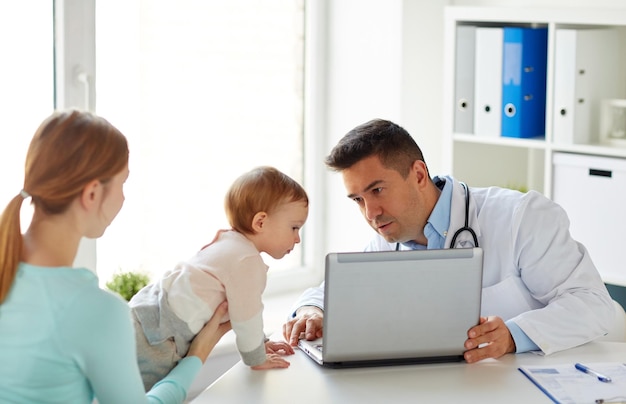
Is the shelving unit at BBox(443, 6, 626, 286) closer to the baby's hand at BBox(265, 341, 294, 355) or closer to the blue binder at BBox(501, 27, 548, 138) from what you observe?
the blue binder at BBox(501, 27, 548, 138)

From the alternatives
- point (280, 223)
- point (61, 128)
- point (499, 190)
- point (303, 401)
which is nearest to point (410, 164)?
point (499, 190)

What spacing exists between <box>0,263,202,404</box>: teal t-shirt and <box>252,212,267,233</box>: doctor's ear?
524 mm

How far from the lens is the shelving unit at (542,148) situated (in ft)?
9.65

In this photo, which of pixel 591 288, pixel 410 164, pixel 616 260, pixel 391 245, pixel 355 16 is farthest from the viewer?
pixel 355 16

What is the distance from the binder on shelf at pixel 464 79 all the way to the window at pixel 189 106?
737 millimetres

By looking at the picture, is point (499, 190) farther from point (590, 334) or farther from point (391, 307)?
point (391, 307)

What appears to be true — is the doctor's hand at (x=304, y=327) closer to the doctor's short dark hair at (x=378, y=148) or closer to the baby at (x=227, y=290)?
the baby at (x=227, y=290)

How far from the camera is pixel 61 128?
158 centimetres

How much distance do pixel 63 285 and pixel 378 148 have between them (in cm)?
106

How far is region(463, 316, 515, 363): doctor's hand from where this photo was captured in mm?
A: 2041

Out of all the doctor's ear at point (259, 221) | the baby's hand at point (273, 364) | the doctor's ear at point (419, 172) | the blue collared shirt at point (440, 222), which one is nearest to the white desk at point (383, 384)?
the baby's hand at point (273, 364)

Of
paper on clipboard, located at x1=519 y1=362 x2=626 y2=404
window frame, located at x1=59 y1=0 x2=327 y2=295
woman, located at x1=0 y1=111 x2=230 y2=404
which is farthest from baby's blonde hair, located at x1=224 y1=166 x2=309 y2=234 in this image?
window frame, located at x1=59 y1=0 x2=327 y2=295

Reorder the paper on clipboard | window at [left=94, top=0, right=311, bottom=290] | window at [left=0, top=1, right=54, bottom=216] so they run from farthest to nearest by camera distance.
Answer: window at [left=94, top=0, right=311, bottom=290], window at [left=0, top=1, right=54, bottom=216], the paper on clipboard

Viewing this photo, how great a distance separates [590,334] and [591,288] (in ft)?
0.41
